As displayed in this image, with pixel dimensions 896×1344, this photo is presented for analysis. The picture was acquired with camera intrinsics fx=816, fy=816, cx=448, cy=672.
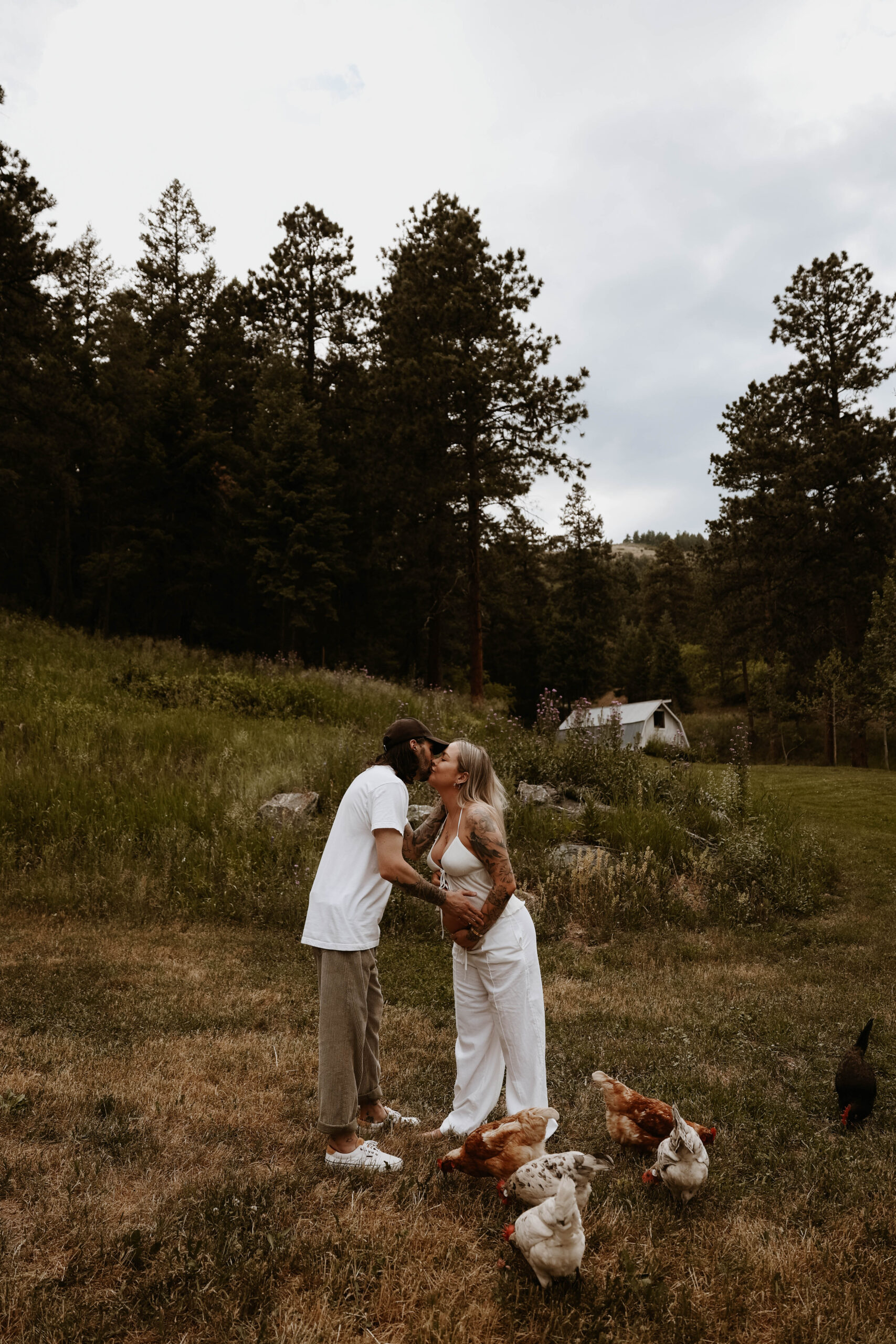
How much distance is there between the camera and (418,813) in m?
10.1

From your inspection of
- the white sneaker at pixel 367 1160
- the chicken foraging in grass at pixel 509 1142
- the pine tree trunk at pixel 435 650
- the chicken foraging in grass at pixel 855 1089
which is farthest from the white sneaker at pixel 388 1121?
the pine tree trunk at pixel 435 650

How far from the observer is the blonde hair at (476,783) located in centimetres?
419

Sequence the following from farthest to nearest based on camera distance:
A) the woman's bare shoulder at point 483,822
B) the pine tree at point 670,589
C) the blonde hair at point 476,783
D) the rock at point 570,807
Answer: the pine tree at point 670,589 < the rock at point 570,807 < the blonde hair at point 476,783 < the woman's bare shoulder at point 483,822

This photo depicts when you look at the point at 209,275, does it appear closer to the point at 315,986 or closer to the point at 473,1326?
the point at 315,986

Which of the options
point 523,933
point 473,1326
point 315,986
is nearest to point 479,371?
point 315,986

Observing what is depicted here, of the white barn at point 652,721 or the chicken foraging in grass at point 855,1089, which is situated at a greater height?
the white barn at point 652,721

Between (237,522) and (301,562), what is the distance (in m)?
3.18

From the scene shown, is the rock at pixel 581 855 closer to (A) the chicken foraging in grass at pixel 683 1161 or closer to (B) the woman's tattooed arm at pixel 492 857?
(B) the woman's tattooed arm at pixel 492 857

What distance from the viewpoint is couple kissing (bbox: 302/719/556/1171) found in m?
3.82

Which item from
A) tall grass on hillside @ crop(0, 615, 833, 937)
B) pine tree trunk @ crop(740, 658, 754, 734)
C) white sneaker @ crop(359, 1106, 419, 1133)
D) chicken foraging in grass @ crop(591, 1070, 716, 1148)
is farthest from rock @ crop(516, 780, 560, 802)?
pine tree trunk @ crop(740, 658, 754, 734)

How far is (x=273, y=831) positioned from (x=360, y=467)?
22.1m

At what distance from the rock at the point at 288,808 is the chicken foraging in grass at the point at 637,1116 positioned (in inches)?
264

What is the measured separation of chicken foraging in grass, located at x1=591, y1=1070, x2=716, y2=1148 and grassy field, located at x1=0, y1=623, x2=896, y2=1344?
15 cm

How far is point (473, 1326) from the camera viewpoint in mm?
2773
